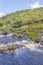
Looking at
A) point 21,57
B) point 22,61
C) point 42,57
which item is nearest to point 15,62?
point 22,61

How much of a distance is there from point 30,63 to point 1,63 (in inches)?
172

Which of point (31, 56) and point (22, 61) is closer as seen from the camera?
point (22, 61)

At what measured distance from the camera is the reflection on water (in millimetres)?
27883

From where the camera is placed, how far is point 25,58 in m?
31.0

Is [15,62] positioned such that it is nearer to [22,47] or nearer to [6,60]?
[6,60]

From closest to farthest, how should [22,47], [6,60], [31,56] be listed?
1. [6,60]
2. [31,56]
3. [22,47]

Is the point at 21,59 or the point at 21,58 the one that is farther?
the point at 21,58

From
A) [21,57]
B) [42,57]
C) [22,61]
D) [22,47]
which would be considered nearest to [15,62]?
[22,61]

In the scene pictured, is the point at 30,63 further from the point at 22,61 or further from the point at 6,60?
the point at 6,60

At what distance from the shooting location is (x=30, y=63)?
2761cm

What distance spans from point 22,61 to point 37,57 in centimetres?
354

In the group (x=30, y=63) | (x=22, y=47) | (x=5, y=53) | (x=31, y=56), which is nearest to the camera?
(x=30, y=63)

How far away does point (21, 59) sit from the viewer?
30281mm

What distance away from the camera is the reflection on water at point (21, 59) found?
2788 centimetres
